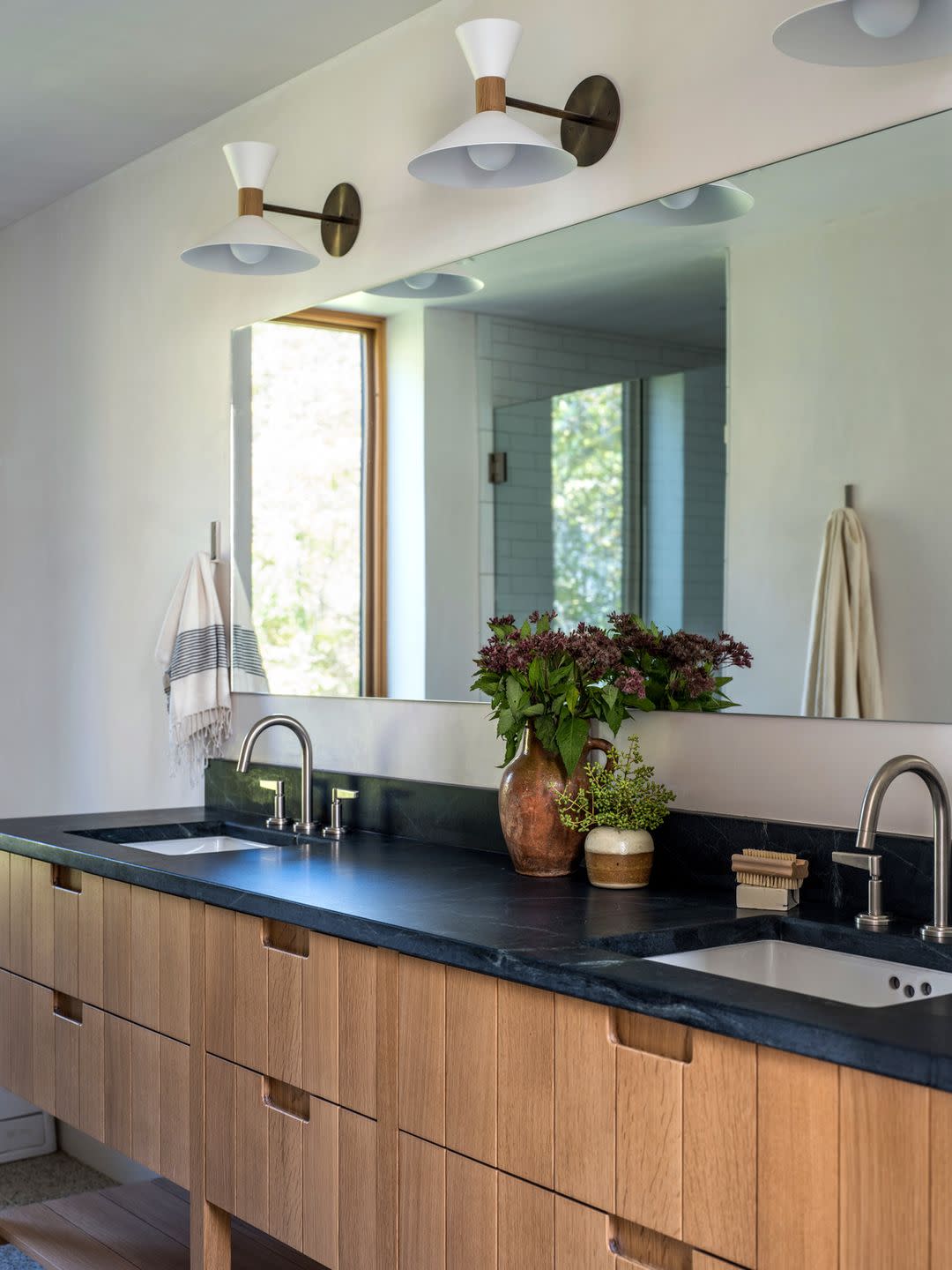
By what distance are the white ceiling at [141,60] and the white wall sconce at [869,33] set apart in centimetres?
132

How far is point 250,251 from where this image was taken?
121 inches

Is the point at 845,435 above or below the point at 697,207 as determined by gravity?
below

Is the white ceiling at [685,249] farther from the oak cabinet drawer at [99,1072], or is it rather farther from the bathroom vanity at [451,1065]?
the oak cabinet drawer at [99,1072]

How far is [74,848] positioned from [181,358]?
59.7 inches

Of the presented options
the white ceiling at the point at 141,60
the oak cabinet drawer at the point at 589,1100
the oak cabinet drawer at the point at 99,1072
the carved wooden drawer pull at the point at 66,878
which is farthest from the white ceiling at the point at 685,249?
the oak cabinet drawer at the point at 99,1072

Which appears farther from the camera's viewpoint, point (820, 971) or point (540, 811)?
point (540, 811)

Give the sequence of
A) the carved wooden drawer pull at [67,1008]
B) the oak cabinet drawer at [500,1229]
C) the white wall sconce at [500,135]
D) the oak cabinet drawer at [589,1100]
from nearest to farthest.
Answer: the oak cabinet drawer at [589,1100]
the oak cabinet drawer at [500,1229]
the white wall sconce at [500,135]
the carved wooden drawer pull at [67,1008]

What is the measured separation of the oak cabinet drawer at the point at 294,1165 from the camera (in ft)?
6.91

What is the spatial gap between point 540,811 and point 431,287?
3.97ft

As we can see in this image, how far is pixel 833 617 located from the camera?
7.10 feet

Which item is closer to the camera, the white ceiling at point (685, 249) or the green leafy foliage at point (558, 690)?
the white ceiling at point (685, 249)

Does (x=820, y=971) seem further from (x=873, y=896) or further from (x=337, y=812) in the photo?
(x=337, y=812)

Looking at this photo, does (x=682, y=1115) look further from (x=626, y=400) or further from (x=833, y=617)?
(x=626, y=400)

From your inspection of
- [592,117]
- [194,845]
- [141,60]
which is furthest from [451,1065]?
[141,60]
